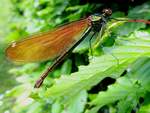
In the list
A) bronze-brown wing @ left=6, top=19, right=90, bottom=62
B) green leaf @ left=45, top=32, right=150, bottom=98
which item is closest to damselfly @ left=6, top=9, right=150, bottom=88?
bronze-brown wing @ left=6, top=19, right=90, bottom=62

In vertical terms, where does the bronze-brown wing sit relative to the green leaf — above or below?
above

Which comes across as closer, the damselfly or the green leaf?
the green leaf

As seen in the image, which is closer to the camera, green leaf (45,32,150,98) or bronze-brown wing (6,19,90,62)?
green leaf (45,32,150,98)

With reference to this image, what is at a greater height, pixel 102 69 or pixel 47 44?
pixel 47 44

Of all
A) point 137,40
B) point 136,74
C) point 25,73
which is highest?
point 137,40

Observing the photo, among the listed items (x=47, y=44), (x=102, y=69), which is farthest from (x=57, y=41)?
(x=102, y=69)

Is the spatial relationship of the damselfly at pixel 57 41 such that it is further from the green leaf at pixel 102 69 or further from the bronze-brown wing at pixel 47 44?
the green leaf at pixel 102 69

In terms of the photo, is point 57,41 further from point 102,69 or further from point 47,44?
point 102,69

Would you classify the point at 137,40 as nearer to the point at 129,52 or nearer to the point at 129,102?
the point at 129,52

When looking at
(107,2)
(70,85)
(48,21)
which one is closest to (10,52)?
(70,85)

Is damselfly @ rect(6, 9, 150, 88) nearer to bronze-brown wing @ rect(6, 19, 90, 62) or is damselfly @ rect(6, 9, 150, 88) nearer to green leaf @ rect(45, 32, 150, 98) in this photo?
bronze-brown wing @ rect(6, 19, 90, 62)

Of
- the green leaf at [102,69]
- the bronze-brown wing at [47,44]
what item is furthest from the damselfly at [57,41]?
the green leaf at [102,69]
